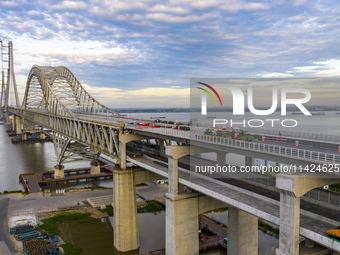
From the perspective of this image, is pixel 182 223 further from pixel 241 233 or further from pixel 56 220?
pixel 56 220

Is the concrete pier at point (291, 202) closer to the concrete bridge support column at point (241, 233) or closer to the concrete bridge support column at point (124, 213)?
the concrete bridge support column at point (241, 233)

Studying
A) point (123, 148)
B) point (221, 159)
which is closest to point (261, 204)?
point (221, 159)

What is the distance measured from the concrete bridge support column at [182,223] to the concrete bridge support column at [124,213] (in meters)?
9.12

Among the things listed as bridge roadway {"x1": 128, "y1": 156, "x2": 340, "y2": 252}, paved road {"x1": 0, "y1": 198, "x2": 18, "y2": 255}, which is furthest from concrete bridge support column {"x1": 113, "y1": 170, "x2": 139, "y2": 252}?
paved road {"x1": 0, "y1": 198, "x2": 18, "y2": 255}

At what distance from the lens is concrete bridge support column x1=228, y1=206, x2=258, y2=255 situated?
102 feet

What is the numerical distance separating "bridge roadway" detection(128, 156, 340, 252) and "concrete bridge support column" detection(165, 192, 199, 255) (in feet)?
7.30

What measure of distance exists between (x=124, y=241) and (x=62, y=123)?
44815 millimetres

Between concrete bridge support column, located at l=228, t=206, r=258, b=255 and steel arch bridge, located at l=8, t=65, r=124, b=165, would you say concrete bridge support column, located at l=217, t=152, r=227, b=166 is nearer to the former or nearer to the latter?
concrete bridge support column, located at l=228, t=206, r=258, b=255

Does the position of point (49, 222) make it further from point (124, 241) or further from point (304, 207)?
point (304, 207)

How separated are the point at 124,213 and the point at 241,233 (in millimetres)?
15144

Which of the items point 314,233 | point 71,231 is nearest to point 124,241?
point 71,231

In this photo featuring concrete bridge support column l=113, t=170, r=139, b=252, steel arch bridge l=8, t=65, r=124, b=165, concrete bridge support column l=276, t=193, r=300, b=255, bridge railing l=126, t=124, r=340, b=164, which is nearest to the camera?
concrete bridge support column l=276, t=193, r=300, b=255

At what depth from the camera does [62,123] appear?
7319cm

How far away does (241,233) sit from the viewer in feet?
102
